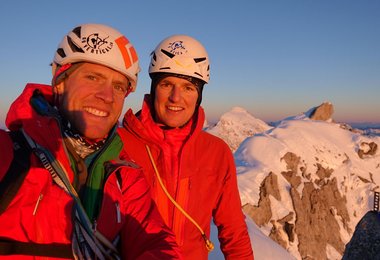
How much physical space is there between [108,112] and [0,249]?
5.03 ft

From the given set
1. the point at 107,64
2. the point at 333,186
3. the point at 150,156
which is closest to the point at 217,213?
the point at 150,156

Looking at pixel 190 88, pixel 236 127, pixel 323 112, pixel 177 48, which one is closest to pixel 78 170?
pixel 190 88

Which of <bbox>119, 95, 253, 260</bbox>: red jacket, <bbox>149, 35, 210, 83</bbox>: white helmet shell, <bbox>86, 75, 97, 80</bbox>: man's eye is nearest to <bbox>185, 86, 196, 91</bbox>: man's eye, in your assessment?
<bbox>149, 35, 210, 83</bbox>: white helmet shell

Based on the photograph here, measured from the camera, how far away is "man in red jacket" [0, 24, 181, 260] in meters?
2.46

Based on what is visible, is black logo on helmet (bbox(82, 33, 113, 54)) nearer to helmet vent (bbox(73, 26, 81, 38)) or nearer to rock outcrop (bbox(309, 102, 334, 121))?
helmet vent (bbox(73, 26, 81, 38))

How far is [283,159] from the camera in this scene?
135 ft

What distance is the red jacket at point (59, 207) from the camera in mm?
2449

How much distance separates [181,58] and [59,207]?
2923mm

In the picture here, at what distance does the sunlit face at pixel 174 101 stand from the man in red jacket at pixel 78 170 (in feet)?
3.24

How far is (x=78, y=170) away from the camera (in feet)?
9.57

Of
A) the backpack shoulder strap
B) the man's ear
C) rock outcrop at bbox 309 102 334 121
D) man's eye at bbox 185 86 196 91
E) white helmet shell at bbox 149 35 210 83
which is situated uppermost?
white helmet shell at bbox 149 35 210 83

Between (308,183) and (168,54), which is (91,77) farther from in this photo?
(308,183)

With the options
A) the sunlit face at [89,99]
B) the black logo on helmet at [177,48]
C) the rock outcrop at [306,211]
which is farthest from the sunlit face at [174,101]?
the rock outcrop at [306,211]

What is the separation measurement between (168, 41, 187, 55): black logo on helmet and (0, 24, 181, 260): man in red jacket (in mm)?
1383
